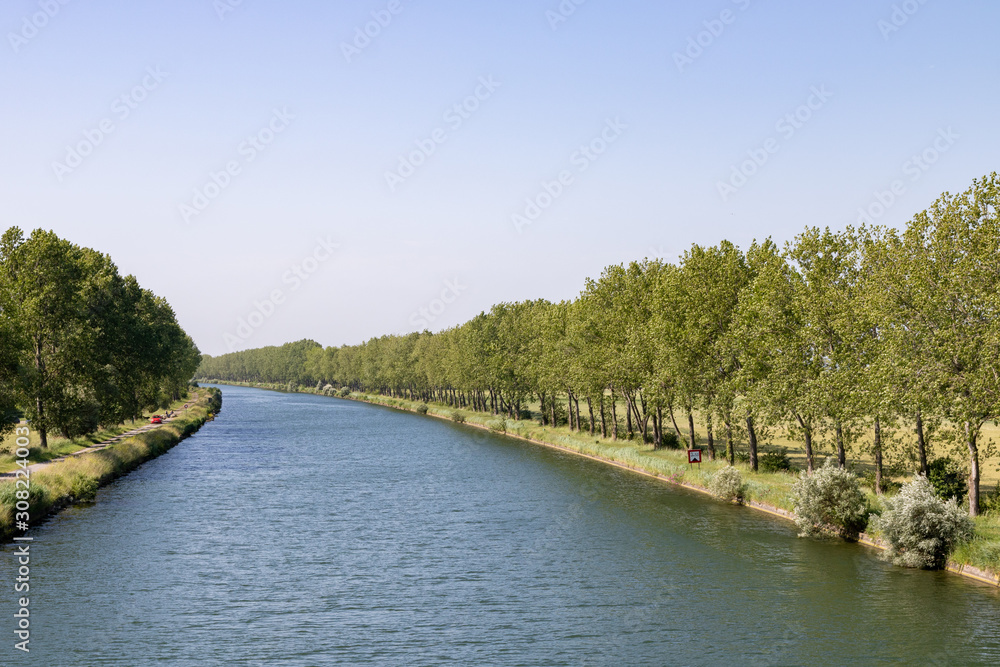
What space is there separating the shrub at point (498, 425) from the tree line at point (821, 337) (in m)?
26.6

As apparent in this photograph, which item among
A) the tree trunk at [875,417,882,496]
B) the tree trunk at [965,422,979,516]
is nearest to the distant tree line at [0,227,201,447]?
the tree trunk at [875,417,882,496]

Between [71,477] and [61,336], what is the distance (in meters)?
21.5

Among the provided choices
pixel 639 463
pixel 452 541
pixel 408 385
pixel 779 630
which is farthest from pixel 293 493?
pixel 408 385

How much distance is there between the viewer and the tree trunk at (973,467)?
3528 cm

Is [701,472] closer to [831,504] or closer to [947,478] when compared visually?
[831,504]

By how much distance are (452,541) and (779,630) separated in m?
19.0

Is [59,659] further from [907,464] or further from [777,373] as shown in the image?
[907,464]

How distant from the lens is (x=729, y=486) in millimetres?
50938

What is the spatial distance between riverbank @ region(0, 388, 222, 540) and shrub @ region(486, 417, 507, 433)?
4445 cm

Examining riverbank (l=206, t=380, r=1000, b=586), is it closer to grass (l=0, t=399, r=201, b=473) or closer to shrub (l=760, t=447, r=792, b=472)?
shrub (l=760, t=447, r=792, b=472)

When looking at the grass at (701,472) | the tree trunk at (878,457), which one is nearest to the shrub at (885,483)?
the tree trunk at (878,457)

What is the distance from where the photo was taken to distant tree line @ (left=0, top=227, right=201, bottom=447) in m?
55.8

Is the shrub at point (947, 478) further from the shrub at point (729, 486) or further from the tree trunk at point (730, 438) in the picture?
the tree trunk at point (730, 438)

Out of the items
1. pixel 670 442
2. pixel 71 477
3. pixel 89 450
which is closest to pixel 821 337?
pixel 670 442
